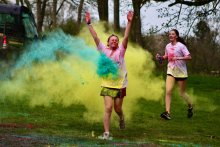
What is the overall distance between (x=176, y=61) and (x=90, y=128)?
2893mm

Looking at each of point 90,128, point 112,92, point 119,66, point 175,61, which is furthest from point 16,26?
point 112,92

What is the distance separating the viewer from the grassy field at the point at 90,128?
7.40m

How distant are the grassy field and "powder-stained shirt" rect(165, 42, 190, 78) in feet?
3.13

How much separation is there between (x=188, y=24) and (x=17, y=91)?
7.93 metres

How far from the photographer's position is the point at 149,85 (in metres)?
11.1

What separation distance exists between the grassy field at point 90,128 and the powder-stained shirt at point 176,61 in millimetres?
954

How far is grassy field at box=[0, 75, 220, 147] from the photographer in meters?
7.40

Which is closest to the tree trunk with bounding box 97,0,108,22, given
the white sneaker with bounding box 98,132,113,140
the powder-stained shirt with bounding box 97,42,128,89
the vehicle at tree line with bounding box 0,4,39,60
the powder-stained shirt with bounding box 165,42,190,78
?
the vehicle at tree line with bounding box 0,4,39,60

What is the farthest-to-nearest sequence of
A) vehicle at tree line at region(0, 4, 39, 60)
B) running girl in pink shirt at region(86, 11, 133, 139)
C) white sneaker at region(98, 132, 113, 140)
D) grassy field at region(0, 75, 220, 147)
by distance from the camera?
vehicle at tree line at region(0, 4, 39, 60) < running girl in pink shirt at region(86, 11, 133, 139) < white sneaker at region(98, 132, 113, 140) < grassy field at region(0, 75, 220, 147)

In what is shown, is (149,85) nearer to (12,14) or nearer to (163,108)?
(163,108)

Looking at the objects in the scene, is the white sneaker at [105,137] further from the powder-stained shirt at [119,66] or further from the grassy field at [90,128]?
the powder-stained shirt at [119,66]

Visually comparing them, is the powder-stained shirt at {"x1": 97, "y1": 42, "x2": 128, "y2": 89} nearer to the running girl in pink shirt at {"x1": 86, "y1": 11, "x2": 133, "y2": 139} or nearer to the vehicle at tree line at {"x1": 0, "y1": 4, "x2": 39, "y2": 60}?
the running girl in pink shirt at {"x1": 86, "y1": 11, "x2": 133, "y2": 139}

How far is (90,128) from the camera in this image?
9.16 metres

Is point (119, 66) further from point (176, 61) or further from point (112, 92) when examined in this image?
point (176, 61)
